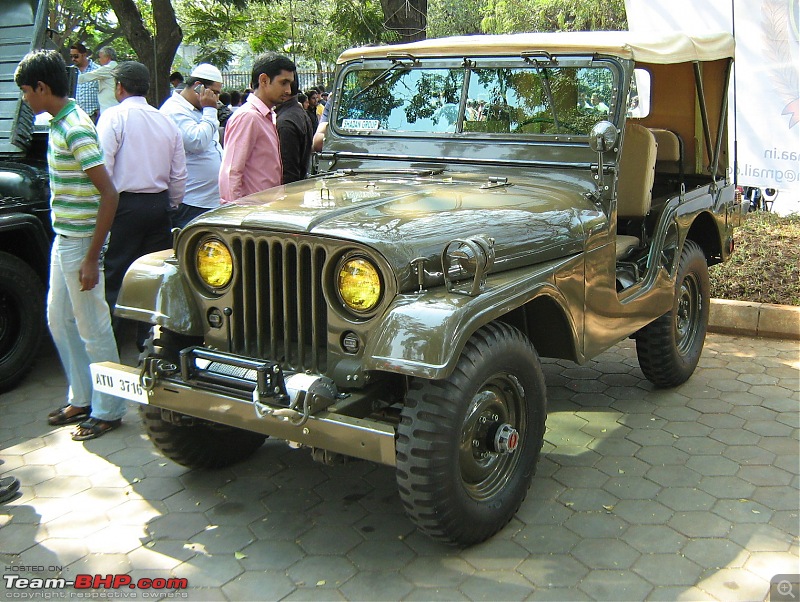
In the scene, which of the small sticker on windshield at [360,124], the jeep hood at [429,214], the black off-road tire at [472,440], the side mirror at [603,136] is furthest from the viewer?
the small sticker on windshield at [360,124]

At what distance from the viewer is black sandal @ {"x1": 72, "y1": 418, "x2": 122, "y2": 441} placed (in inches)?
174

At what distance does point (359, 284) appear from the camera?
3.07m

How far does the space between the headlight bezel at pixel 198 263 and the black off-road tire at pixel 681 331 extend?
8.54 feet

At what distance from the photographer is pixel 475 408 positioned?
3121mm

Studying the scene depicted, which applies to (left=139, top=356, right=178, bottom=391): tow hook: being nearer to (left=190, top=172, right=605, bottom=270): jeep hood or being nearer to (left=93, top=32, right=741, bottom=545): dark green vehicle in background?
(left=93, top=32, right=741, bottom=545): dark green vehicle in background

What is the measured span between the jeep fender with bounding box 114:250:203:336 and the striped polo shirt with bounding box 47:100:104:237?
0.69 m

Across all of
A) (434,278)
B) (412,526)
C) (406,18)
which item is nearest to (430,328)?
(434,278)

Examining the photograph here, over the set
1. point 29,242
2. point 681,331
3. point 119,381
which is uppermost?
point 29,242

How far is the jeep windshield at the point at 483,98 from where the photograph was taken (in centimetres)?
410

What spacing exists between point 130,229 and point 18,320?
3.51 feet

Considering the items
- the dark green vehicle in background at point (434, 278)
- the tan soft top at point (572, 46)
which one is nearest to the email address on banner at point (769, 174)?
the dark green vehicle in background at point (434, 278)

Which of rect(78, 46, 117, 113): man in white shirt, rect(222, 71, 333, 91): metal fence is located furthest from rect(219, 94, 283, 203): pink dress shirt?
rect(222, 71, 333, 91): metal fence

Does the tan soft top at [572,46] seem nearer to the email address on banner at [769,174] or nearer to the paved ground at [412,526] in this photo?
the paved ground at [412,526]

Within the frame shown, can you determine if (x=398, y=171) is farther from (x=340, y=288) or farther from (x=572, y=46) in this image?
(x=340, y=288)
